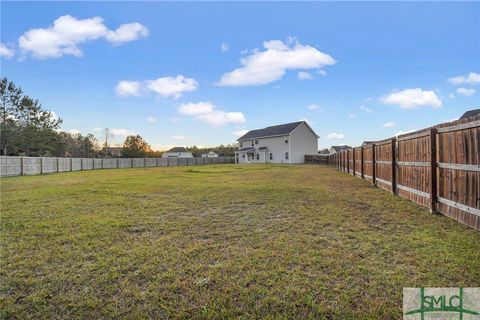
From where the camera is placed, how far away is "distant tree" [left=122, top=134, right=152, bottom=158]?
53.4m

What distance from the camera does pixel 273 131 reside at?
127ft

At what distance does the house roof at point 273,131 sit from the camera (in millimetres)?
35916

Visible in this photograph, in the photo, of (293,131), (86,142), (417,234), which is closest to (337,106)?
(293,131)

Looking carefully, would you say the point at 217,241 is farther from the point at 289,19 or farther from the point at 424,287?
the point at 289,19

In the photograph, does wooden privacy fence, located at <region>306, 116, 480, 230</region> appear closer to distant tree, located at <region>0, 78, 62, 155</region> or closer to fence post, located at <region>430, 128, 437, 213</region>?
fence post, located at <region>430, 128, 437, 213</region>

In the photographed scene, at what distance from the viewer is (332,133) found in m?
39.4

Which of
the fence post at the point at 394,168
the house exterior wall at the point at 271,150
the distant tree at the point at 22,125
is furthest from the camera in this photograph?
the house exterior wall at the point at 271,150

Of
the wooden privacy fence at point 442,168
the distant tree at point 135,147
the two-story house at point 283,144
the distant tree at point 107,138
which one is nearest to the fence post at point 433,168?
the wooden privacy fence at point 442,168

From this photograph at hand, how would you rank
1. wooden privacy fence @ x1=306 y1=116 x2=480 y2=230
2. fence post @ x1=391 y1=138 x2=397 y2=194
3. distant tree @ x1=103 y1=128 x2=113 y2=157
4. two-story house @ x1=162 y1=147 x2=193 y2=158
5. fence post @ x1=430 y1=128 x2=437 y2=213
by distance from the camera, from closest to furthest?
wooden privacy fence @ x1=306 y1=116 x2=480 y2=230 < fence post @ x1=430 y1=128 x2=437 y2=213 < fence post @ x1=391 y1=138 x2=397 y2=194 < distant tree @ x1=103 y1=128 x2=113 y2=157 < two-story house @ x1=162 y1=147 x2=193 y2=158

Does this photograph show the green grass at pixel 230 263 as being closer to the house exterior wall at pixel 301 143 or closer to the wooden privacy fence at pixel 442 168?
the wooden privacy fence at pixel 442 168

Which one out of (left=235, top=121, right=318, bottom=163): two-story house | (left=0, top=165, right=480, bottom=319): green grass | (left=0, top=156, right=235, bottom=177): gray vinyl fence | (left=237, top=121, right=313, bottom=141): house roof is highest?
(left=237, top=121, right=313, bottom=141): house roof

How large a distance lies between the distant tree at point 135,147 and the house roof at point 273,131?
23.2 m

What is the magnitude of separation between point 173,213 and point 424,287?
4.23 metres

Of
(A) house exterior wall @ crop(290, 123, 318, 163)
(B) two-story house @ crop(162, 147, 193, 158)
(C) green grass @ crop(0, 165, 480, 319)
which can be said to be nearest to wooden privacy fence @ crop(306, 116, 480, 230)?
(C) green grass @ crop(0, 165, 480, 319)
